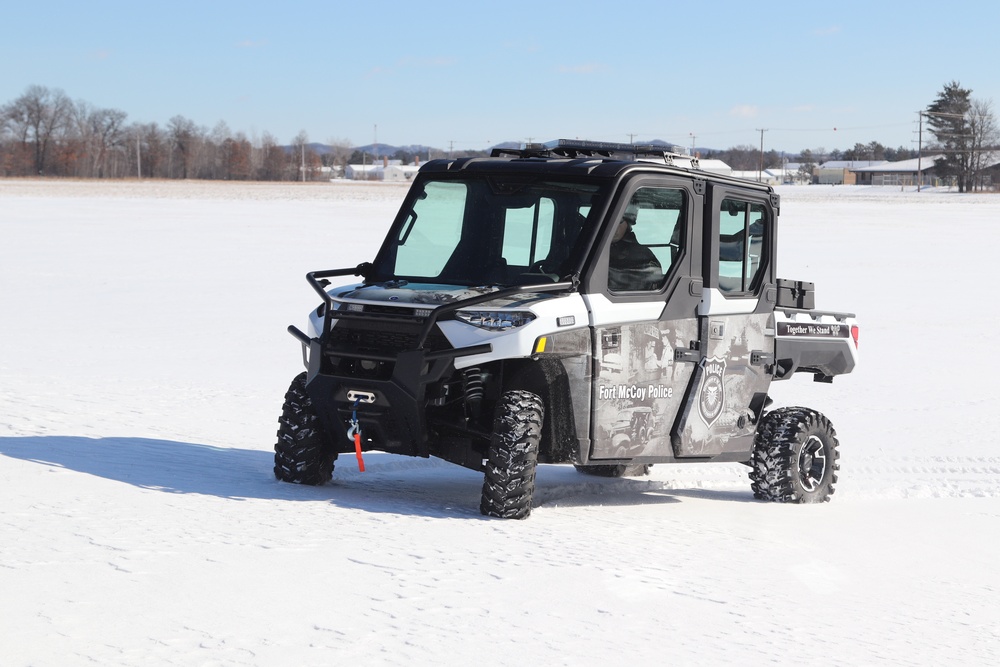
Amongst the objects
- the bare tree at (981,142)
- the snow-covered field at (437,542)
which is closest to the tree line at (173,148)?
the bare tree at (981,142)

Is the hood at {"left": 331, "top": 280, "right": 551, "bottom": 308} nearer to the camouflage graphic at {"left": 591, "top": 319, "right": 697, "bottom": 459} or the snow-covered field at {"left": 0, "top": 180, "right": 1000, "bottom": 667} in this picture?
the camouflage graphic at {"left": 591, "top": 319, "right": 697, "bottom": 459}

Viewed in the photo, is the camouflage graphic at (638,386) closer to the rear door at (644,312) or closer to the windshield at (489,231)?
the rear door at (644,312)

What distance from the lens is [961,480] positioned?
9383mm

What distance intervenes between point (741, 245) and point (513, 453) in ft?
7.63

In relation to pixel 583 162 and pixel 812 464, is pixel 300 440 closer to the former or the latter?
pixel 583 162

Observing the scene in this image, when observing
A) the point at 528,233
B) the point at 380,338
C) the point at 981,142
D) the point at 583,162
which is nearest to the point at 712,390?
the point at 528,233

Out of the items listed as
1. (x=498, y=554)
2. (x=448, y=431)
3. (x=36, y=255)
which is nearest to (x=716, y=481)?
(x=448, y=431)

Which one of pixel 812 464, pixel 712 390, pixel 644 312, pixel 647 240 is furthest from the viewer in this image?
pixel 812 464

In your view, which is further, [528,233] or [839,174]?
[839,174]

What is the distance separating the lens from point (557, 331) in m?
6.74

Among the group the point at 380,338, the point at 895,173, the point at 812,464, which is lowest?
the point at 812,464

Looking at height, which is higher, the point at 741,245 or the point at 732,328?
the point at 741,245

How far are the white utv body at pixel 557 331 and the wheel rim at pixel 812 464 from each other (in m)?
0.16

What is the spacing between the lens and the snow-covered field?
4789mm
